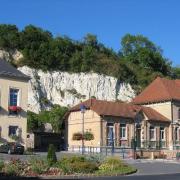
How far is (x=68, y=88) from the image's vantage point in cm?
6944

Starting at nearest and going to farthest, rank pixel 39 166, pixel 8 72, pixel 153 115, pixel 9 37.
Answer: pixel 39 166 < pixel 8 72 < pixel 153 115 < pixel 9 37

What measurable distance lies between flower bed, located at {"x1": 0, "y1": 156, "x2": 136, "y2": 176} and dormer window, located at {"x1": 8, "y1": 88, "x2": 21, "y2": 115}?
814 inches

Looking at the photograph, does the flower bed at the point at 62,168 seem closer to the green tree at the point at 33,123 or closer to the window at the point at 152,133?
the window at the point at 152,133

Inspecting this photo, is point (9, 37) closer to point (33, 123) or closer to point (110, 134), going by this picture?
point (33, 123)

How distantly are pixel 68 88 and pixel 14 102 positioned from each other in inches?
912

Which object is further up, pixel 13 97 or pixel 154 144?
pixel 13 97

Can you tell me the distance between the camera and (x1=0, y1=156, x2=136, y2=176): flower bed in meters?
22.3

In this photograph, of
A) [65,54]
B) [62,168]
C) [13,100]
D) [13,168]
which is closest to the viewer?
[13,168]

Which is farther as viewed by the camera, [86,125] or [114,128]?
[86,125]

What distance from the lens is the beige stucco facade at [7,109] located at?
45375 millimetres

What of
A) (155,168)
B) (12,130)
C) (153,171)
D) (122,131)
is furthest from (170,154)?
(153,171)

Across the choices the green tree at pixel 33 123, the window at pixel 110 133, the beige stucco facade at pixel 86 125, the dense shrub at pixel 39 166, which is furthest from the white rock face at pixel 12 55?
the dense shrub at pixel 39 166

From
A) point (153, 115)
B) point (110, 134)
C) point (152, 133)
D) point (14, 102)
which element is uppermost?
point (14, 102)

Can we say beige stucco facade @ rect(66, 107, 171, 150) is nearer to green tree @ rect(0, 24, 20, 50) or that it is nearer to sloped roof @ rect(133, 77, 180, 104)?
sloped roof @ rect(133, 77, 180, 104)
